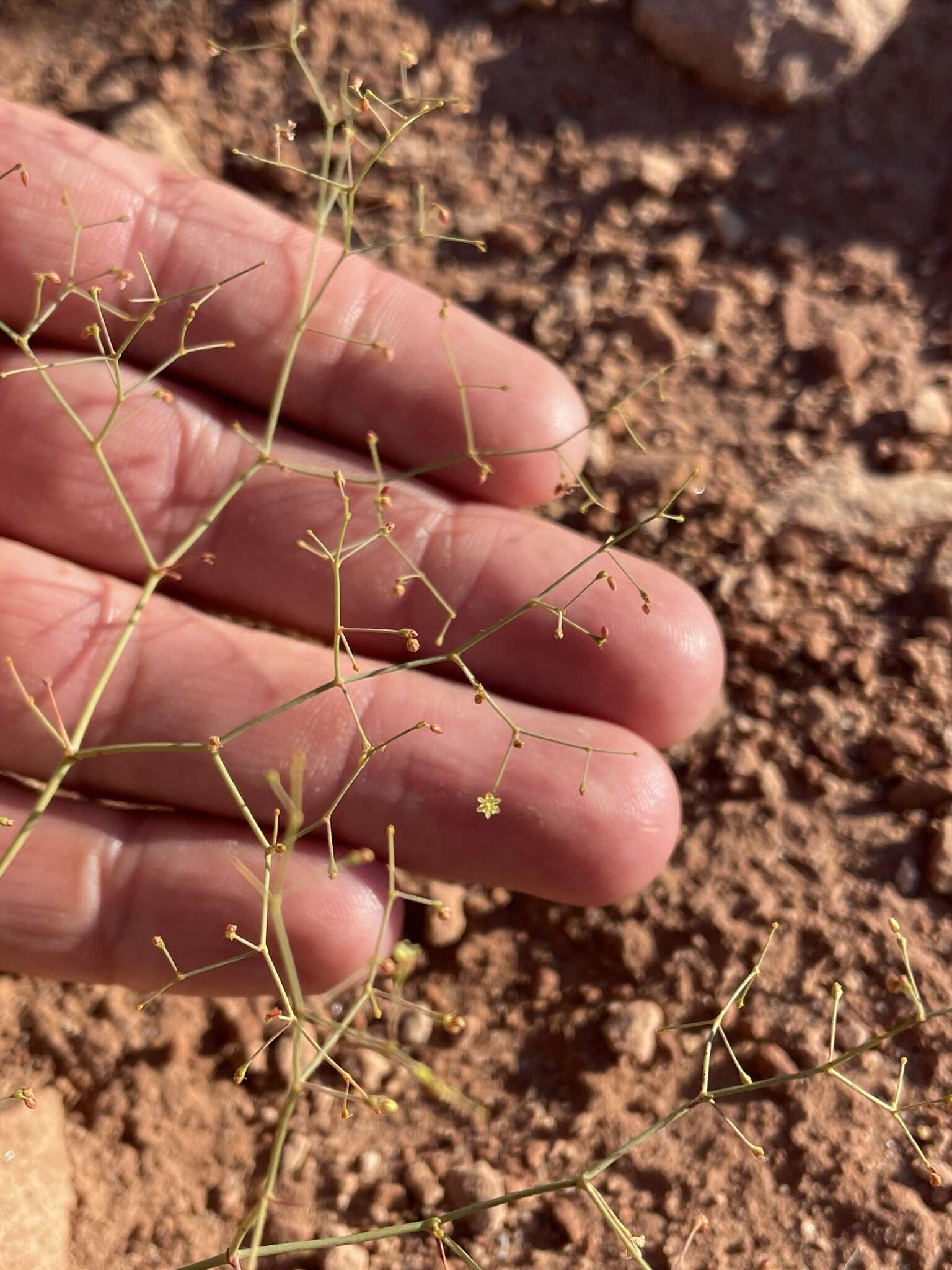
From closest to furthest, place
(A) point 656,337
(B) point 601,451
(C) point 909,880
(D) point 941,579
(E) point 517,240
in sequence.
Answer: (C) point 909,880, (D) point 941,579, (B) point 601,451, (A) point 656,337, (E) point 517,240

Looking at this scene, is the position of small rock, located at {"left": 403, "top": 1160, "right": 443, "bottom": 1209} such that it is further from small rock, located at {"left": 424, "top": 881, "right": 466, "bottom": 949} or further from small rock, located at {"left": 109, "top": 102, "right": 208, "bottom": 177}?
small rock, located at {"left": 109, "top": 102, "right": 208, "bottom": 177}

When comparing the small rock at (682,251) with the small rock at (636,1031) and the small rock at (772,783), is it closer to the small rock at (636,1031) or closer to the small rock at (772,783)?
the small rock at (772,783)

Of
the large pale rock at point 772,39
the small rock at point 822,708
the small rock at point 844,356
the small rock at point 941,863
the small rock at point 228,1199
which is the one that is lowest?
the small rock at point 228,1199

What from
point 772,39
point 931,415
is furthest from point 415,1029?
point 772,39

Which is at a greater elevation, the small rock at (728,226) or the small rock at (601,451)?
the small rock at (728,226)

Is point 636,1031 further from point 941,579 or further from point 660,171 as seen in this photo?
point 660,171

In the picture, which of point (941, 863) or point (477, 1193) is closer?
point (477, 1193)

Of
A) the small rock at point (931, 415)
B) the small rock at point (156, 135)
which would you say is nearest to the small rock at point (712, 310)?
the small rock at point (931, 415)
